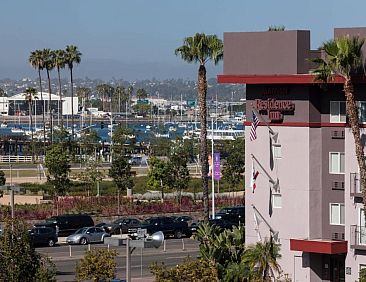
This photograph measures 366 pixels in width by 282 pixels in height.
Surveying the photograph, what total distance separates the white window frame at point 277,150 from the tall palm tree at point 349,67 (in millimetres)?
5009

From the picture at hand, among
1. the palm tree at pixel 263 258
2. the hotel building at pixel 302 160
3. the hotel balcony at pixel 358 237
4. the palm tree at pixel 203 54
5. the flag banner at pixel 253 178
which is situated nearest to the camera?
the palm tree at pixel 263 258

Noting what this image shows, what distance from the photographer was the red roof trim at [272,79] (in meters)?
50.4

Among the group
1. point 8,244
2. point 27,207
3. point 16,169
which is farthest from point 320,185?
point 16,169

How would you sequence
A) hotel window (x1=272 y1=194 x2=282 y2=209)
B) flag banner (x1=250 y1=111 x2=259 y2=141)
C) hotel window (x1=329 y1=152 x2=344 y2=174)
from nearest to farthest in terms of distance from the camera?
hotel window (x1=329 y1=152 x2=344 y2=174), hotel window (x1=272 y1=194 x2=282 y2=209), flag banner (x1=250 y1=111 x2=259 y2=141)

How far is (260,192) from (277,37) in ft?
21.5

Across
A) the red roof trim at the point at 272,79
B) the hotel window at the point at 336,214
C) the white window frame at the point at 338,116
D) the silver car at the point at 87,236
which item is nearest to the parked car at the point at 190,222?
the silver car at the point at 87,236

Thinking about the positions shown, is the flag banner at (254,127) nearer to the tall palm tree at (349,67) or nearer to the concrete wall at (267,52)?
the concrete wall at (267,52)

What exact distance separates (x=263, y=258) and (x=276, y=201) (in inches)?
168

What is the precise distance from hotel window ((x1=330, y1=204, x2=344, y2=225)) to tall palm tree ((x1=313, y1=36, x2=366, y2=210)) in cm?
325

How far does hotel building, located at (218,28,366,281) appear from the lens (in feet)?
164

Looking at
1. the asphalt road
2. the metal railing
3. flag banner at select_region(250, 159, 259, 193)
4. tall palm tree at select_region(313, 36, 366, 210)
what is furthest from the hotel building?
the metal railing

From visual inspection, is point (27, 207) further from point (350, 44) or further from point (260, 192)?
point (350, 44)

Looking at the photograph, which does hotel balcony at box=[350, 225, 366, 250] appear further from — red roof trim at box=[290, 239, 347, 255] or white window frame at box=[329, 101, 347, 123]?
white window frame at box=[329, 101, 347, 123]

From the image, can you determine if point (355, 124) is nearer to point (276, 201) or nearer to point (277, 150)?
point (277, 150)
